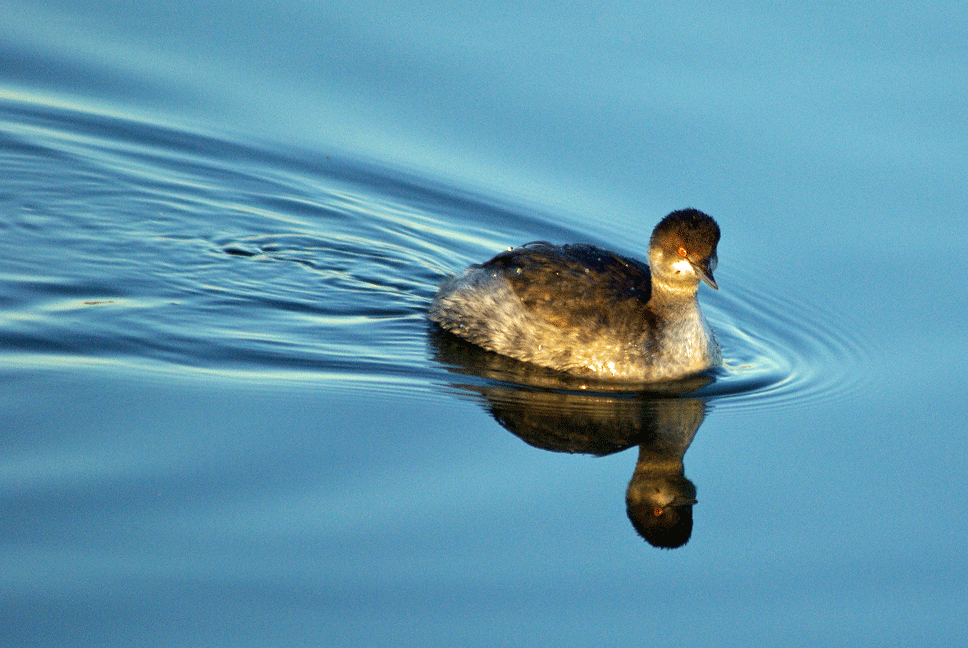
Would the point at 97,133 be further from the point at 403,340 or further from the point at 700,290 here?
the point at 700,290

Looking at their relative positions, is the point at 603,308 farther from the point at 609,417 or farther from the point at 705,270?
the point at 609,417

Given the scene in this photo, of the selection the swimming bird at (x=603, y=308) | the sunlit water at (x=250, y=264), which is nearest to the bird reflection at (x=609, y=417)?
the swimming bird at (x=603, y=308)

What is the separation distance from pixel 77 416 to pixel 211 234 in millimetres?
4358

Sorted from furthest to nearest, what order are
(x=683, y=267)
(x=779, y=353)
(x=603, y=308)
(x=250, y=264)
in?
1. (x=250, y=264)
2. (x=779, y=353)
3. (x=603, y=308)
4. (x=683, y=267)

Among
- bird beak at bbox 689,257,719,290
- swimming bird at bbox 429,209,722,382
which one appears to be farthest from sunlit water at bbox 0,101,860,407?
bird beak at bbox 689,257,719,290

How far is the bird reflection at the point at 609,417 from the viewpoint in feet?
29.6

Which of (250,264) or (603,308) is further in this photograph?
(250,264)

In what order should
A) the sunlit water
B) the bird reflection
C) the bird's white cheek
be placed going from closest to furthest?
the bird reflection → the sunlit water → the bird's white cheek

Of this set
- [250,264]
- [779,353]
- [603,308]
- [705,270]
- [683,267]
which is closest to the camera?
[705,270]

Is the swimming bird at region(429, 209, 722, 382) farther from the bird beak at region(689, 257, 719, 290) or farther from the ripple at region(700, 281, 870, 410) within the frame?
the ripple at region(700, 281, 870, 410)

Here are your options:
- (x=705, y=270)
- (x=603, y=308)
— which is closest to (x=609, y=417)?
(x=603, y=308)

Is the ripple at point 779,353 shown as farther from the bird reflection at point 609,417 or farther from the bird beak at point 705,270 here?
the bird beak at point 705,270

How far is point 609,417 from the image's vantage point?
10.4 metres

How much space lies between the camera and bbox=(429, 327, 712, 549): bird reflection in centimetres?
902
